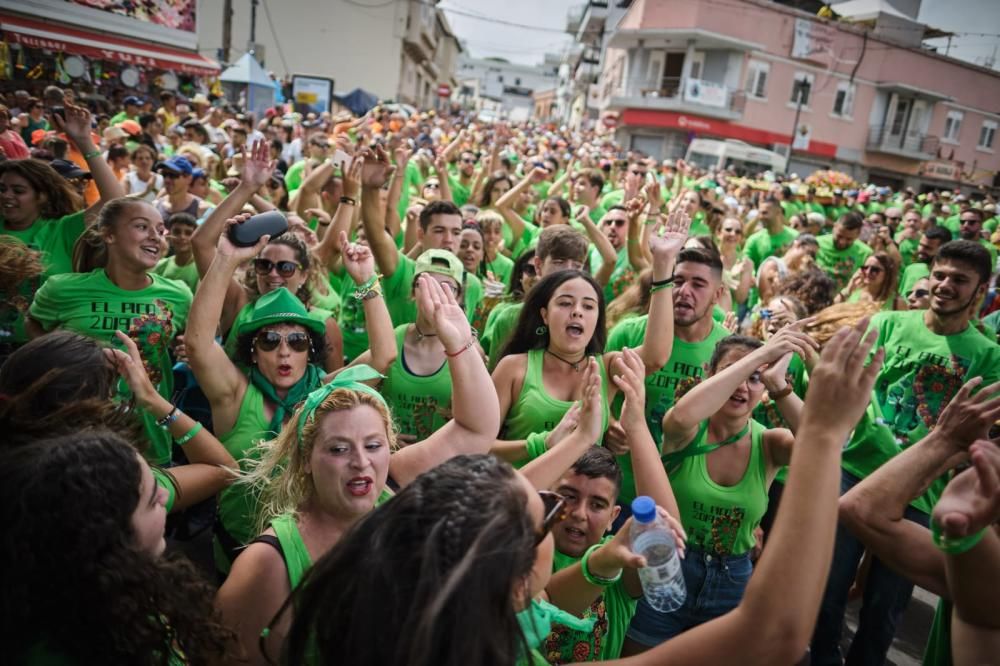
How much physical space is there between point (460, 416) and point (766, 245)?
655 cm

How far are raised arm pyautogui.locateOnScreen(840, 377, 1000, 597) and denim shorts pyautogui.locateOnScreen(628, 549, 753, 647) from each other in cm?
91

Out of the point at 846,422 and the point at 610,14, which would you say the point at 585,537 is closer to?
the point at 846,422

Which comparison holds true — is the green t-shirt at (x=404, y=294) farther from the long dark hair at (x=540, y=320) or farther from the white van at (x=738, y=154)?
the white van at (x=738, y=154)

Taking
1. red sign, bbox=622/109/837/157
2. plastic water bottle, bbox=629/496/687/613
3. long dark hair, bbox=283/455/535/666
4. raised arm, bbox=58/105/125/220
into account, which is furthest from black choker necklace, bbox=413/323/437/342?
red sign, bbox=622/109/837/157

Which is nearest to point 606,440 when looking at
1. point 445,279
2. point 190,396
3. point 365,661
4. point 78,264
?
point 445,279

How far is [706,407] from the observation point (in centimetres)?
254

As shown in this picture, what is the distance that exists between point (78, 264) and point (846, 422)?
3718mm

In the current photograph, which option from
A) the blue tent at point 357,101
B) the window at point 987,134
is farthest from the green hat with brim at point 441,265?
the window at point 987,134

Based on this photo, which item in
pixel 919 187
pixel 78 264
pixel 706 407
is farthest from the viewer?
pixel 919 187

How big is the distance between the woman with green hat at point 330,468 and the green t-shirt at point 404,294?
180 centimetres

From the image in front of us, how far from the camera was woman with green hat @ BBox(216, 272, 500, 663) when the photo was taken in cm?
171

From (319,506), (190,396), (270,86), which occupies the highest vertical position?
(270,86)

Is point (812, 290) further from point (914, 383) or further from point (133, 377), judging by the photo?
point (133, 377)

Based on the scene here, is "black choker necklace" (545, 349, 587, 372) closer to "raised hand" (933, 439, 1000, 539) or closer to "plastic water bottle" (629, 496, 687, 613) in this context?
"plastic water bottle" (629, 496, 687, 613)
